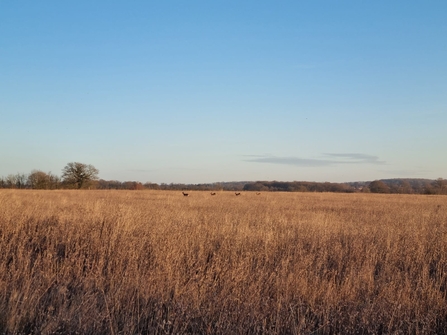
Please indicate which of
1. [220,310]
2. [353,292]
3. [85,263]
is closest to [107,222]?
[85,263]

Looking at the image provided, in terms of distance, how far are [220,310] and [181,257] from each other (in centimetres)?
214

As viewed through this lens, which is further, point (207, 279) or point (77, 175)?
point (77, 175)

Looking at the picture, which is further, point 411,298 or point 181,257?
point 181,257

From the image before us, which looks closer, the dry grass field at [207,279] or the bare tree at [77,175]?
the dry grass field at [207,279]

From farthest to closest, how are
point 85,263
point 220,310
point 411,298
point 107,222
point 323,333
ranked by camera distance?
point 107,222 → point 85,263 → point 411,298 → point 220,310 → point 323,333

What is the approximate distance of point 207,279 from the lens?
564 cm

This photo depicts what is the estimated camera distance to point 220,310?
4660 mm

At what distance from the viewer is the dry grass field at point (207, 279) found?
4375 millimetres

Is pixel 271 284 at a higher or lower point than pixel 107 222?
lower

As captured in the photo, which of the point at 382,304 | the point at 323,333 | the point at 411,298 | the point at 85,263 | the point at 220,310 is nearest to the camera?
the point at 323,333

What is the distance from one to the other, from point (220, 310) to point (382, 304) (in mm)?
2171

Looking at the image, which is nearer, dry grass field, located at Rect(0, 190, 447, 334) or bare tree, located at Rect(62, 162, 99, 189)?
dry grass field, located at Rect(0, 190, 447, 334)

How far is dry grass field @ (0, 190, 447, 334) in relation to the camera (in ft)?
14.4

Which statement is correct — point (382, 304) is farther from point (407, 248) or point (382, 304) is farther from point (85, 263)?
point (85, 263)
